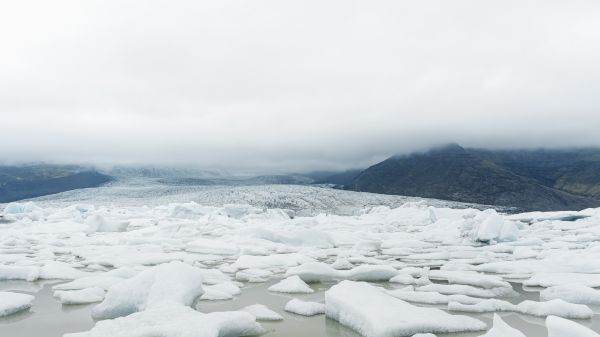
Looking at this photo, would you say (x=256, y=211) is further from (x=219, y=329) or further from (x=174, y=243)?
(x=219, y=329)

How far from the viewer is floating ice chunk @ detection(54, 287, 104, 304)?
6177mm

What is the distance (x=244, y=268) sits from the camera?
32.2ft

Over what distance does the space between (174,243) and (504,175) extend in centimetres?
17666

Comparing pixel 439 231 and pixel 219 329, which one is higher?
pixel 219 329

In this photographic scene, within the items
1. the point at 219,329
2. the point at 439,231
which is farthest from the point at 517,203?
the point at 219,329

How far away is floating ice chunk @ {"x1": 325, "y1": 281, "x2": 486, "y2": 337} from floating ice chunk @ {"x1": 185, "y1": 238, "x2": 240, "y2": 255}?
785 cm

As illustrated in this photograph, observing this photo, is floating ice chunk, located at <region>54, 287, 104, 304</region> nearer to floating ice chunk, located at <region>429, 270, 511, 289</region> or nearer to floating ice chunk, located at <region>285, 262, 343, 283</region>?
floating ice chunk, located at <region>285, 262, 343, 283</region>

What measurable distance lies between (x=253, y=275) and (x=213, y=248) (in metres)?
5.08

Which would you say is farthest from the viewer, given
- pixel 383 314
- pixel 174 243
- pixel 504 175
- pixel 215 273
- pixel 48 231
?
pixel 504 175

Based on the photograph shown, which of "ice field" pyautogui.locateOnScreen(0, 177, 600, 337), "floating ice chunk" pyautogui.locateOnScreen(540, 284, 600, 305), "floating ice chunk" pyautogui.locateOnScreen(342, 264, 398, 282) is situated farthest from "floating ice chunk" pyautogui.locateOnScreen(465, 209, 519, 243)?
"floating ice chunk" pyautogui.locateOnScreen(540, 284, 600, 305)

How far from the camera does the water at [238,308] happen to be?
15.9 feet

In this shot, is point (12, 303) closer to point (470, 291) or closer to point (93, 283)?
point (93, 283)

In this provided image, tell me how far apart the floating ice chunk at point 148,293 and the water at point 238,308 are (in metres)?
0.27

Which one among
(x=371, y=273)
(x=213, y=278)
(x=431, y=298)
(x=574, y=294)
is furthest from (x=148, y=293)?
(x=574, y=294)
